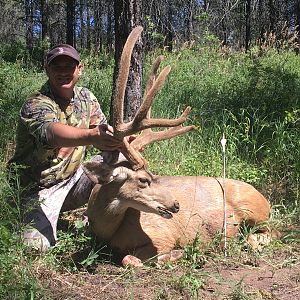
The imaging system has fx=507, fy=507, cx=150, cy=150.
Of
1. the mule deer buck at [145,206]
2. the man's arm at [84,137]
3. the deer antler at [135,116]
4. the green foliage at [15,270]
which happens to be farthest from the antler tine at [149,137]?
the green foliage at [15,270]

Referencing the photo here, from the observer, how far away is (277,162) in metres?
5.42

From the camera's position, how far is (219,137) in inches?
236

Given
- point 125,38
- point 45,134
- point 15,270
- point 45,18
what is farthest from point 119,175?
point 45,18

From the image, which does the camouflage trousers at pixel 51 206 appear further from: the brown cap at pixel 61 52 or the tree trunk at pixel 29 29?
the tree trunk at pixel 29 29

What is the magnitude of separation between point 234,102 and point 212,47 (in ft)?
16.2

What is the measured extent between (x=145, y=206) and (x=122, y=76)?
3.32 feet

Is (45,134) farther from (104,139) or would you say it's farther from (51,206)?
(51,206)

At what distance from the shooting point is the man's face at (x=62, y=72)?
4199 millimetres

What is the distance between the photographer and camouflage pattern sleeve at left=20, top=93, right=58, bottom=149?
12.5 feet

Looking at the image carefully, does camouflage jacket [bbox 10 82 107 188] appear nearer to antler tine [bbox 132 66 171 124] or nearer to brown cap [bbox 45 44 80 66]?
brown cap [bbox 45 44 80 66]

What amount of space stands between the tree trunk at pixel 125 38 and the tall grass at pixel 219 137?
59 centimetres

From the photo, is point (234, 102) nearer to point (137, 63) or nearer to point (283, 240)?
point (137, 63)

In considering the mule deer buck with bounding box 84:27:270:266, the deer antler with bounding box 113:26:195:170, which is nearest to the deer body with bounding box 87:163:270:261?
the mule deer buck with bounding box 84:27:270:266

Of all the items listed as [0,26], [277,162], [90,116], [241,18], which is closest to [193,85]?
[277,162]
